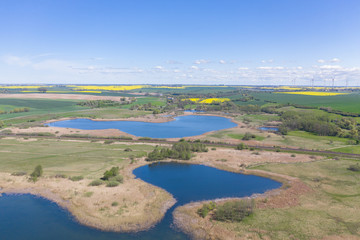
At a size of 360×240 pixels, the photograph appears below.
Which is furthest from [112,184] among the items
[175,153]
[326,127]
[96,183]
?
[326,127]

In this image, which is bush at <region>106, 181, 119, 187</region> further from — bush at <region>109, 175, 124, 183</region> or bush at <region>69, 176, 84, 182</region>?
bush at <region>69, 176, 84, 182</region>

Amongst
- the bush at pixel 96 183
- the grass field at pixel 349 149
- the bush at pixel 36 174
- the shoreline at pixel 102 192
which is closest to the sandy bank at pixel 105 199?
the shoreline at pixel 102 192

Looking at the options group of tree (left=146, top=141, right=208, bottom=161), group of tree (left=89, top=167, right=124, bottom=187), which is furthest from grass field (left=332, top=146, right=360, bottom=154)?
group of tree (left=89, top=167, right=124, bottom=187)

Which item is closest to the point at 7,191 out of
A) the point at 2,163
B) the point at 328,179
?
the point at 2,163

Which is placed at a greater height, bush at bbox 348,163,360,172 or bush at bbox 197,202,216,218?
bush at bbox 348,163,360,172

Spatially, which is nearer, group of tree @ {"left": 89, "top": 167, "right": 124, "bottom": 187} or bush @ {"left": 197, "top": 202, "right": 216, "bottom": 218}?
bush @ {"left": 197, "top": 202, "right": 216, "bottom": 218}

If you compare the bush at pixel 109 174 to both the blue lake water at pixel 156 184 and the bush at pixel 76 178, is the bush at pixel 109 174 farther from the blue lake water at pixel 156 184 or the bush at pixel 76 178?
the blue lake water at pixel 156 184
